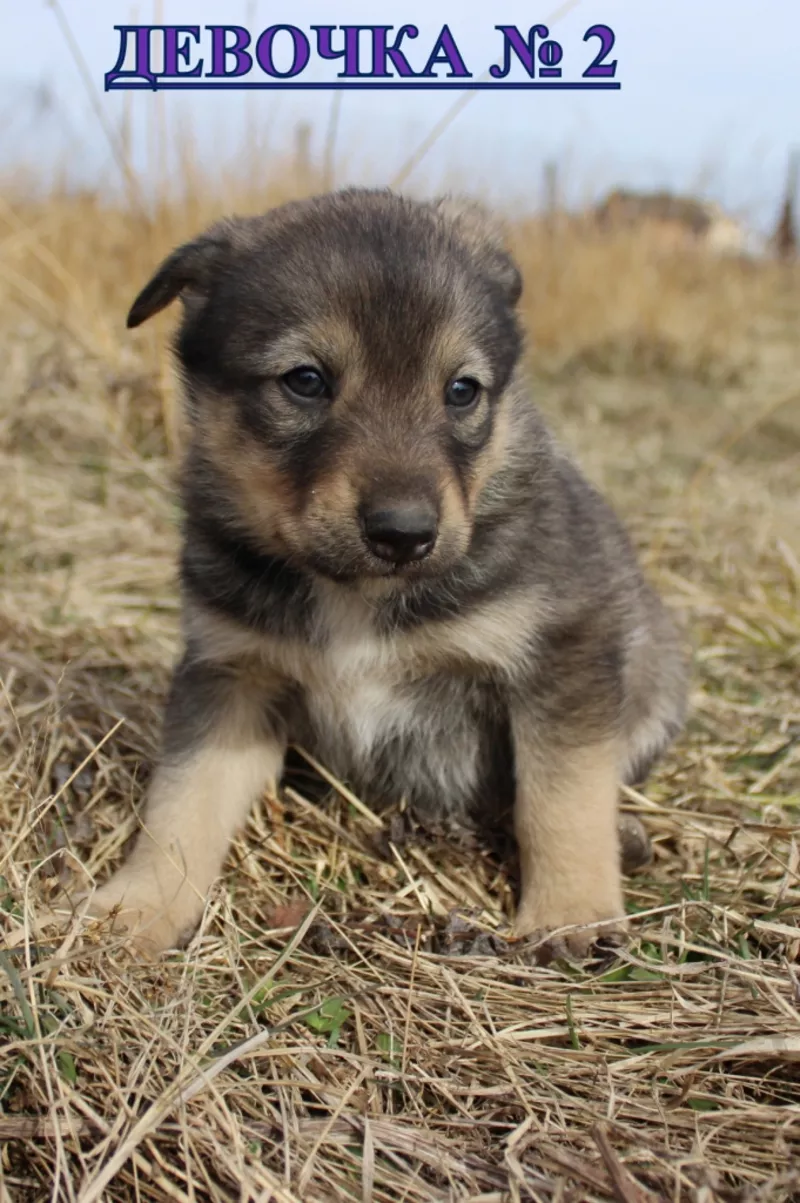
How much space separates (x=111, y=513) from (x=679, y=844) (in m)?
3.75

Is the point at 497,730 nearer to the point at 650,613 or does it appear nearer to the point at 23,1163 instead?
the point at 650,613

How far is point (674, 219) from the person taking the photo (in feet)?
44.5

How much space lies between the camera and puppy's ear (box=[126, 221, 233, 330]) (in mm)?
3213

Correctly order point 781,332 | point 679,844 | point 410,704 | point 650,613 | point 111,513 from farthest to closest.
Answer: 1. point 781,332
2. point 111,513
3. point 650,613
4. point 679,844
5. point 410,704

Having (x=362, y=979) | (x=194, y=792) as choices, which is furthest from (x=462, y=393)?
(x=362, y=979)

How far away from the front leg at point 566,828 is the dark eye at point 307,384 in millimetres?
1030

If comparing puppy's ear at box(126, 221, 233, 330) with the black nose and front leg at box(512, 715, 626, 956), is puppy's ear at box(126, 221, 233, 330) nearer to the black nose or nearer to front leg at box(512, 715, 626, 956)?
the black nose

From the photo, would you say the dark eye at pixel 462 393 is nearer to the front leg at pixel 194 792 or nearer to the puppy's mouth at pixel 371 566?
A: the puppy's mouth at pixel 371 566

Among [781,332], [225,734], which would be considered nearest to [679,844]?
[225,734]

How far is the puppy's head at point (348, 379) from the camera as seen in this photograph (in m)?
2.73

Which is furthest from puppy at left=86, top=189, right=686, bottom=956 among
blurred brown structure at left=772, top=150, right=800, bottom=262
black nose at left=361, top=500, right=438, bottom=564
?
blurred brown structure at left=772, top=150, right=800, bottom=262

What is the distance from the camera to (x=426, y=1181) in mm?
2170

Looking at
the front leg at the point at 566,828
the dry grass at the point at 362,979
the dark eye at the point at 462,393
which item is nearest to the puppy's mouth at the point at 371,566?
the dark eye at the point at 462,393

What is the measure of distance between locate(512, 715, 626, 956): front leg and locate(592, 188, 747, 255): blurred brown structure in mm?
10666
